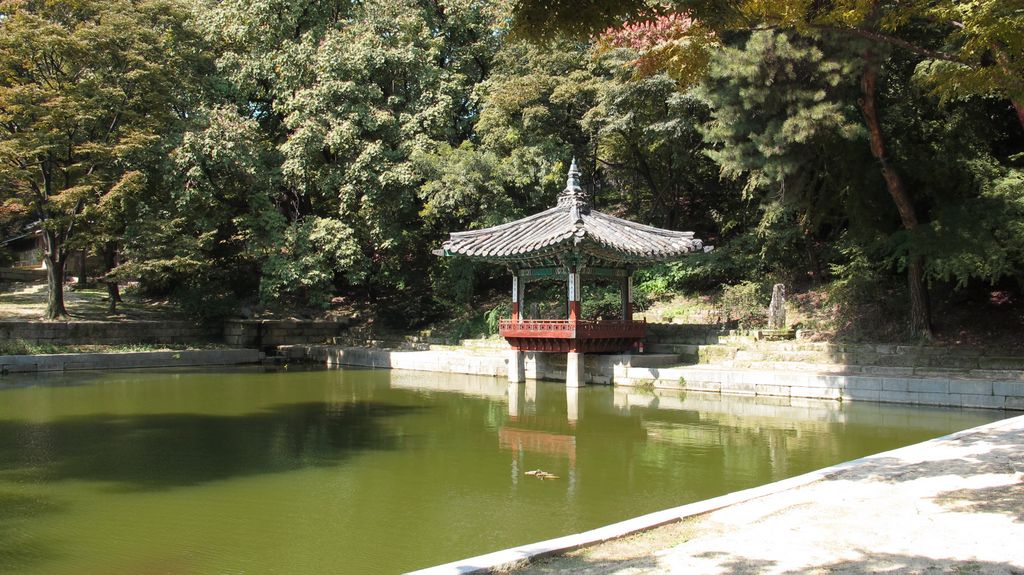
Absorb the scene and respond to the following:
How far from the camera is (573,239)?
1551 cm

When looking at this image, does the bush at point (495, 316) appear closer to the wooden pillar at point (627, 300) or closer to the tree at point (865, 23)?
the wooden pillar at point (627, 300)

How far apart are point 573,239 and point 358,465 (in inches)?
323

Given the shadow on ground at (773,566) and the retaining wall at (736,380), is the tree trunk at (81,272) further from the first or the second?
the shadow on ground at (773,566)

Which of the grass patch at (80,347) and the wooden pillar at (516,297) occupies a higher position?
the wooden pillar at (516,297)

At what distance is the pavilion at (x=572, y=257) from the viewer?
1606 cm

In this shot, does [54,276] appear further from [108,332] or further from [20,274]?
[20,274]

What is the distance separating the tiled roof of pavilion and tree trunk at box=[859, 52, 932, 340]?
13.1ft

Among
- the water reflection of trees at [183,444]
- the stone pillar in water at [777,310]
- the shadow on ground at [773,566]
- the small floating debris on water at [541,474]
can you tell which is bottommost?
the small floating debris on water at [541,474]

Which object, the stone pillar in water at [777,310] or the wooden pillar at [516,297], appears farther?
the wooden pillar at [516,297]

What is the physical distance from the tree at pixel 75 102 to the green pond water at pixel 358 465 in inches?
263

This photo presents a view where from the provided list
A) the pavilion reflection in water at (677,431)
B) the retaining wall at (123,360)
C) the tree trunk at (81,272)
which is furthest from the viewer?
the tree trunk at (81,272)

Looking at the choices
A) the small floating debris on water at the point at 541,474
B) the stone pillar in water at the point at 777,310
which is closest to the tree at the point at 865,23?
the small floating debris on water at the point at 541,474

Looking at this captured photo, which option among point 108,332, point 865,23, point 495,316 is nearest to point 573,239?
point 495,316

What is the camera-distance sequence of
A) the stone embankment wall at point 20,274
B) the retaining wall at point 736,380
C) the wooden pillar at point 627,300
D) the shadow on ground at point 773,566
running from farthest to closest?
the stone embankment wall at point 20,274
the wooden pillar at point 627,300
the retaining wall at point 736,380
the shadow on ground at point 773,566
